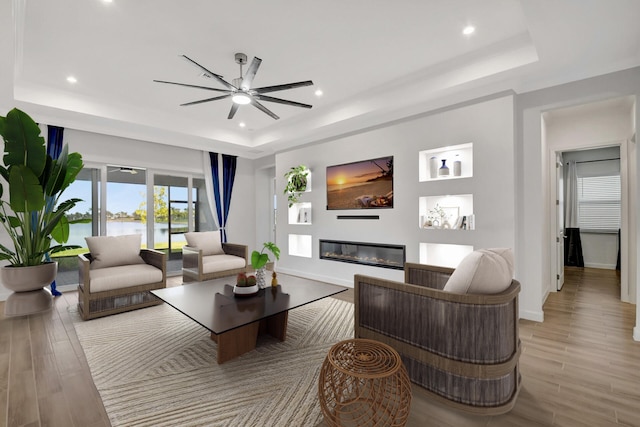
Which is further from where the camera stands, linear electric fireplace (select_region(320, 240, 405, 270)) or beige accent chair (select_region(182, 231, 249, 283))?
beige accent chair (select_region(182, 231, 249, 283))

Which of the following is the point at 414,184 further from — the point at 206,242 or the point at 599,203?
the point at 599,203

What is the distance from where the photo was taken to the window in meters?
5.77

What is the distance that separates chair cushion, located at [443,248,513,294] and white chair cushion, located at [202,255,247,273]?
3.64 metres

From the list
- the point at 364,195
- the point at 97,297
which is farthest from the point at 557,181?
the point at 97,297

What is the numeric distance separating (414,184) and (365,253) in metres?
1.36

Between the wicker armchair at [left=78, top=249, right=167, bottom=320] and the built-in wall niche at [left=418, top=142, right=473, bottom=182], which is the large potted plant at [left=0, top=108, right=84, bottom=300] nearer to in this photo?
the wicker armchair at [left=78, top=249, right=167, bottom=320]

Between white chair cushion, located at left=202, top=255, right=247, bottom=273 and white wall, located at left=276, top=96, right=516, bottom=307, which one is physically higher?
white wall, located at left=276, top=96, right=516, bottom=307

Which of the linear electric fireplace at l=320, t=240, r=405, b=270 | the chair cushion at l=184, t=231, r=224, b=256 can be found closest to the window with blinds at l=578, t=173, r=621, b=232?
the linear electric fireplace at l=320, t=240, r=405, b=270

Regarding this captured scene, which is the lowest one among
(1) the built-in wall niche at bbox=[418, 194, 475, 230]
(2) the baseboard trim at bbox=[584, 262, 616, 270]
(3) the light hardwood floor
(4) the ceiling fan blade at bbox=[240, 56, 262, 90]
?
(3) the light hardwood floor

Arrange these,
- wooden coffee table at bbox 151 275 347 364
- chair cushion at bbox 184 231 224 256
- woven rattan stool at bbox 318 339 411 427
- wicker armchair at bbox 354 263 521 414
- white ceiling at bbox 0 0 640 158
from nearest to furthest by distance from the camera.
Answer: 1. woven rattan stool at bbox 318 339 411 427
2. wicker armchair at bbox 354 263 521 414
3. wooden coffee table at bbox 151 275 347 364
4. white ceiling at bbox 0 0 640 158
5. chair cushion at bbox 184 231 224 256

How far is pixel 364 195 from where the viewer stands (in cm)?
457

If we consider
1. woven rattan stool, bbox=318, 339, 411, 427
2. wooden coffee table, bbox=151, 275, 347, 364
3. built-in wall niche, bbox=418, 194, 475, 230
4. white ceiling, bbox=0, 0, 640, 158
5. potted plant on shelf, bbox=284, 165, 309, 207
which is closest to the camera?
woven rattan stool, bbox=318, 339, 411, 427

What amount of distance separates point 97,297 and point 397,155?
416 cm

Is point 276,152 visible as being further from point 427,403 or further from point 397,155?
point 427,403
